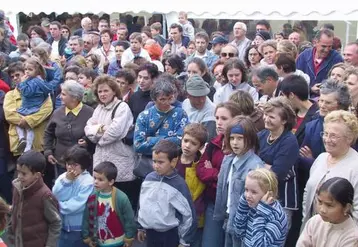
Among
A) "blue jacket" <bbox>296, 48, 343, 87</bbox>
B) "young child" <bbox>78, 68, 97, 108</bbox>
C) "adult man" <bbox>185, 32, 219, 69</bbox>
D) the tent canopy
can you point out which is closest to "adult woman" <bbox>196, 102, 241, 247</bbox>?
"young child" <bbox>78, 68, 97, 108</bbox>

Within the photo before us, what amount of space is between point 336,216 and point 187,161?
5.74ft

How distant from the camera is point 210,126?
5.58 m

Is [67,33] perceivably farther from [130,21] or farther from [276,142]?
[276,142]

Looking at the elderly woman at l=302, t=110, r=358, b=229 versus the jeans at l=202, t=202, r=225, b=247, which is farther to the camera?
Result: the jeans at l=202, t=202, r=225, b=247

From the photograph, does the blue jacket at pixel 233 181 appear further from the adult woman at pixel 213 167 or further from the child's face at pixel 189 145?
the child's face at pixel 189 145

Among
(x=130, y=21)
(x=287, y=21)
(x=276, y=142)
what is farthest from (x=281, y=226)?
(x=130, y=21)

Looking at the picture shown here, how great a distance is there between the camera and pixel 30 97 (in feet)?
21.9

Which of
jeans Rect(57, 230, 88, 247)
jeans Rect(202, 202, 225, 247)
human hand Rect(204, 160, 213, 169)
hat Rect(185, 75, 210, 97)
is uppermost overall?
hat Rect(185, 75, 210, 97)

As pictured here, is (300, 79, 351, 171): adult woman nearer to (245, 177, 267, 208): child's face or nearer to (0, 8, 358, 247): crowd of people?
(0, 8, 358, 247): crowd of people

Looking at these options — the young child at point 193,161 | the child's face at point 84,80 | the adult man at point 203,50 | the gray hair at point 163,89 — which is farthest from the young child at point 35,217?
the adult man at point 203,50

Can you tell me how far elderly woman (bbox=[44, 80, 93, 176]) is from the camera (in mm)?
6012

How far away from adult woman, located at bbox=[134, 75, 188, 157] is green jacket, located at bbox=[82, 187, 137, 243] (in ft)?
2.22

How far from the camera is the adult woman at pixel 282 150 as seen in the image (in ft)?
14.7

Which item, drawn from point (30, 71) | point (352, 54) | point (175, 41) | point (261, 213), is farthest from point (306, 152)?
point (175, 41)
